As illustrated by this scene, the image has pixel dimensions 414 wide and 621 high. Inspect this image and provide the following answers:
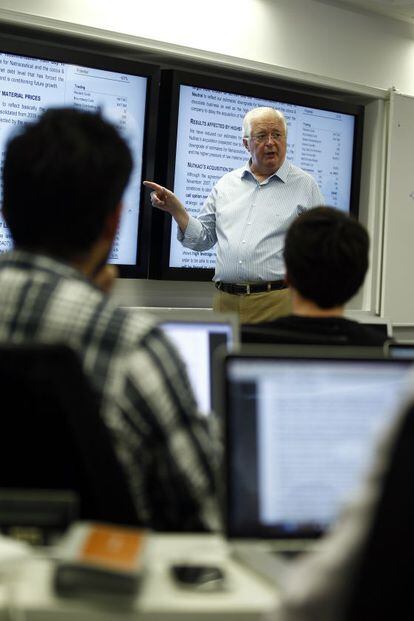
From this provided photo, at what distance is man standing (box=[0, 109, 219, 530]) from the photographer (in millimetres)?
1107

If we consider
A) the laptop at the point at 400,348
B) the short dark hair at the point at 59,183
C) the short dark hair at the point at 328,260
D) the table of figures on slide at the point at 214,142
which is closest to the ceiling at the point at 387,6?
the table of figures on slide at the point at 214,142

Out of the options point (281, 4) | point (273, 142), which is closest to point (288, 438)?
point (273, 142)

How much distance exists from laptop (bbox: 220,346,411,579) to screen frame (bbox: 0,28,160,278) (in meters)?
2.92

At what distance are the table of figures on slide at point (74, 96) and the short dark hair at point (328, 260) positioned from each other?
4.71 ft

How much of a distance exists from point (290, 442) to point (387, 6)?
4.58 m

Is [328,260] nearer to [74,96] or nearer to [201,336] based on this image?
[201,336]

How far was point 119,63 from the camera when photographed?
4.00m

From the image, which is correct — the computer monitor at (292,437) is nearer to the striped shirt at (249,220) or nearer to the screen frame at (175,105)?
the striped shirt at (249,220)

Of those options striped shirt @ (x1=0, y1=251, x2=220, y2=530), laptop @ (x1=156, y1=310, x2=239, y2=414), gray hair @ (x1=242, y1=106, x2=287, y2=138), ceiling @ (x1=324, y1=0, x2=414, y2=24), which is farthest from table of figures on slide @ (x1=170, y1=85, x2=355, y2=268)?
striped shirt @ (x1=0, y1=251, x2=220, y2=530)

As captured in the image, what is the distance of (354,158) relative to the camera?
511 centimetres

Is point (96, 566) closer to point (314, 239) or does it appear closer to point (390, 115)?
point (314, 239)

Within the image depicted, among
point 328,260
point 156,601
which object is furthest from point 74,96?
point 156,601

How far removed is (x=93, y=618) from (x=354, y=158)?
4.58 meters

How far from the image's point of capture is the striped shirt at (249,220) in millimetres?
4078
